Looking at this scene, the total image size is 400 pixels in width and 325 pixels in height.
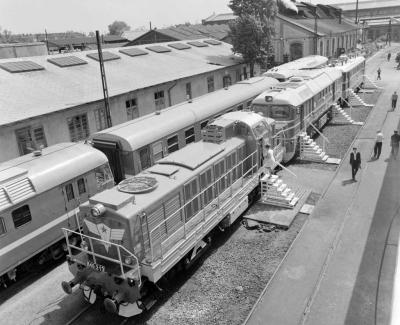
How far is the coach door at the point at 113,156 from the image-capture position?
1681 centimetres

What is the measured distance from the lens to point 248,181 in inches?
627

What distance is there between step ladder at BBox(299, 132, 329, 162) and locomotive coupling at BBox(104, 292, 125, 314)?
50.3ft

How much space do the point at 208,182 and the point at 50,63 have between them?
61.4ft

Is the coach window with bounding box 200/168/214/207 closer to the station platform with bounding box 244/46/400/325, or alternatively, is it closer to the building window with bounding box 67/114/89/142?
the station platform with bounding box 244/46/400/325

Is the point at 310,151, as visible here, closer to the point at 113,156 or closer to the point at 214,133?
the point at 214,133

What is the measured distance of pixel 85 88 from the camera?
24203mm

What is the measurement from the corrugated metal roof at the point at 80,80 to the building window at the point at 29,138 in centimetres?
82

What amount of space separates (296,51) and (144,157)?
42488 mm

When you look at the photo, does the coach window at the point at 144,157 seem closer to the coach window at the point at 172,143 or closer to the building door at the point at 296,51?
the coach window at the point at 172,143

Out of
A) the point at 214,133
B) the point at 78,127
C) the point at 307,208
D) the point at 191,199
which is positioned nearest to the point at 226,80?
the point at 78,127

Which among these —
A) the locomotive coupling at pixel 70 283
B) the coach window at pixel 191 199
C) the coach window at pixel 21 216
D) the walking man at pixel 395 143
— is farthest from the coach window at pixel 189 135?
the walking man at pixel 395 143

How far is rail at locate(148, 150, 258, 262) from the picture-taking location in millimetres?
11172

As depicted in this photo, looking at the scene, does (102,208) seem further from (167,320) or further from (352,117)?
(352,117)

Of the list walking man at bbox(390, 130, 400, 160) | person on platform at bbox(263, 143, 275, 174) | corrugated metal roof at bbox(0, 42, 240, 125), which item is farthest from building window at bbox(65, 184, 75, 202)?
walking man at bbox(390, 130, 400, 160)
